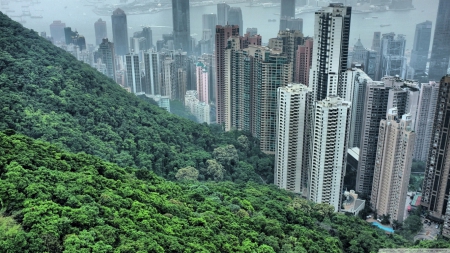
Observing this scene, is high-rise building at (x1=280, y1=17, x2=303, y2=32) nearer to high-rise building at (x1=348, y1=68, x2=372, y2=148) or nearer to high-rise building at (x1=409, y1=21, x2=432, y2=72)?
high-rise building at (x1=348, y1=68, x2=372, y2=148)

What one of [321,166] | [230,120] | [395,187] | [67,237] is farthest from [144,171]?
[230,120]

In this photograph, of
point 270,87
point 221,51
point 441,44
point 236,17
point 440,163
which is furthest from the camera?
point 236,17

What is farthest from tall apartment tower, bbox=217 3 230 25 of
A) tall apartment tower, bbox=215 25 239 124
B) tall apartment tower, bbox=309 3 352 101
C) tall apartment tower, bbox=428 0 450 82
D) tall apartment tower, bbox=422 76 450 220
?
tall apartment tower, bbox=422 76 450 220

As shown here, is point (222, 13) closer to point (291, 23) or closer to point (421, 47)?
point (291, 23)

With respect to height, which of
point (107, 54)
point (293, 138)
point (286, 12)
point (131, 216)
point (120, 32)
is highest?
point (286, 12)

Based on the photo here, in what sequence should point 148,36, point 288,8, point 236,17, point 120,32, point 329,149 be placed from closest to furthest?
point 329,149
point 288,8
point 236,17
point 120,32
point 148,36

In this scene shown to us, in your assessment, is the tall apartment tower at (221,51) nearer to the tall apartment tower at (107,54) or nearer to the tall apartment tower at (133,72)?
the tall apartment tower at (133,72)

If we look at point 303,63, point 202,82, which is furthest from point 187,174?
point 202,82

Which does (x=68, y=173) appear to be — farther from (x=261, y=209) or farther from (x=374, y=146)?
(x=374, y=146)
